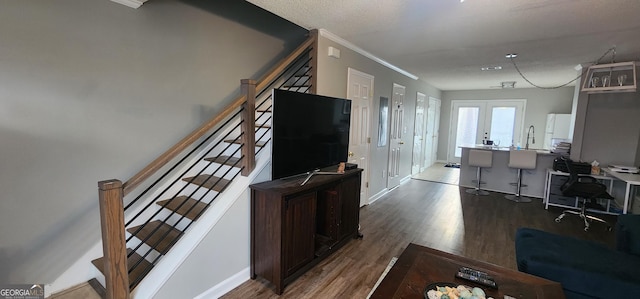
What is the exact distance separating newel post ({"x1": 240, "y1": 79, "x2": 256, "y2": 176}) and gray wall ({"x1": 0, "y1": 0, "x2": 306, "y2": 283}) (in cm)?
96

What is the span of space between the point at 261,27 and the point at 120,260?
295cm

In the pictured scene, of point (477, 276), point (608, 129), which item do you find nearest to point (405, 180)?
point (608, 129)

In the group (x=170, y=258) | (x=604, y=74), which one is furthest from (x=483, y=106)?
(x=170, y=258)

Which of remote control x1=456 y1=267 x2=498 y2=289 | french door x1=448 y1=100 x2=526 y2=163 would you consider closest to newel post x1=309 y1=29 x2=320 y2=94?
remote control x1=456 y1=267 x2=498 y2=289

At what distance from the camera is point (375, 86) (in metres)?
4.50

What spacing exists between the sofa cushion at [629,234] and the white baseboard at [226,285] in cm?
310

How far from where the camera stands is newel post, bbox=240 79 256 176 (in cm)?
229

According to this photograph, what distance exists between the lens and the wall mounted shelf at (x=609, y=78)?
12.4 ft

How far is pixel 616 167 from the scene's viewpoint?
4262 millimetres

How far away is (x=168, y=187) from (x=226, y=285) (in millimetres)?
949

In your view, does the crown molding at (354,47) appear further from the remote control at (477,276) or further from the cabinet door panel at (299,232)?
the remote control at (477,276)

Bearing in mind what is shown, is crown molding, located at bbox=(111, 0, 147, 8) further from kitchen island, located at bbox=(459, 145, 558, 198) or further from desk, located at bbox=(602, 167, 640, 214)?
kitchen island, located at bbox=(459, 145, 558, 198)

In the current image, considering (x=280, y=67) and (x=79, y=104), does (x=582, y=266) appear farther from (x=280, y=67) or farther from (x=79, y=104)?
(x=79, y=104)

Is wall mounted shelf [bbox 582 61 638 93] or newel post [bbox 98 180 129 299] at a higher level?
wall mounted shelf [bbox 582 61 638 93]
